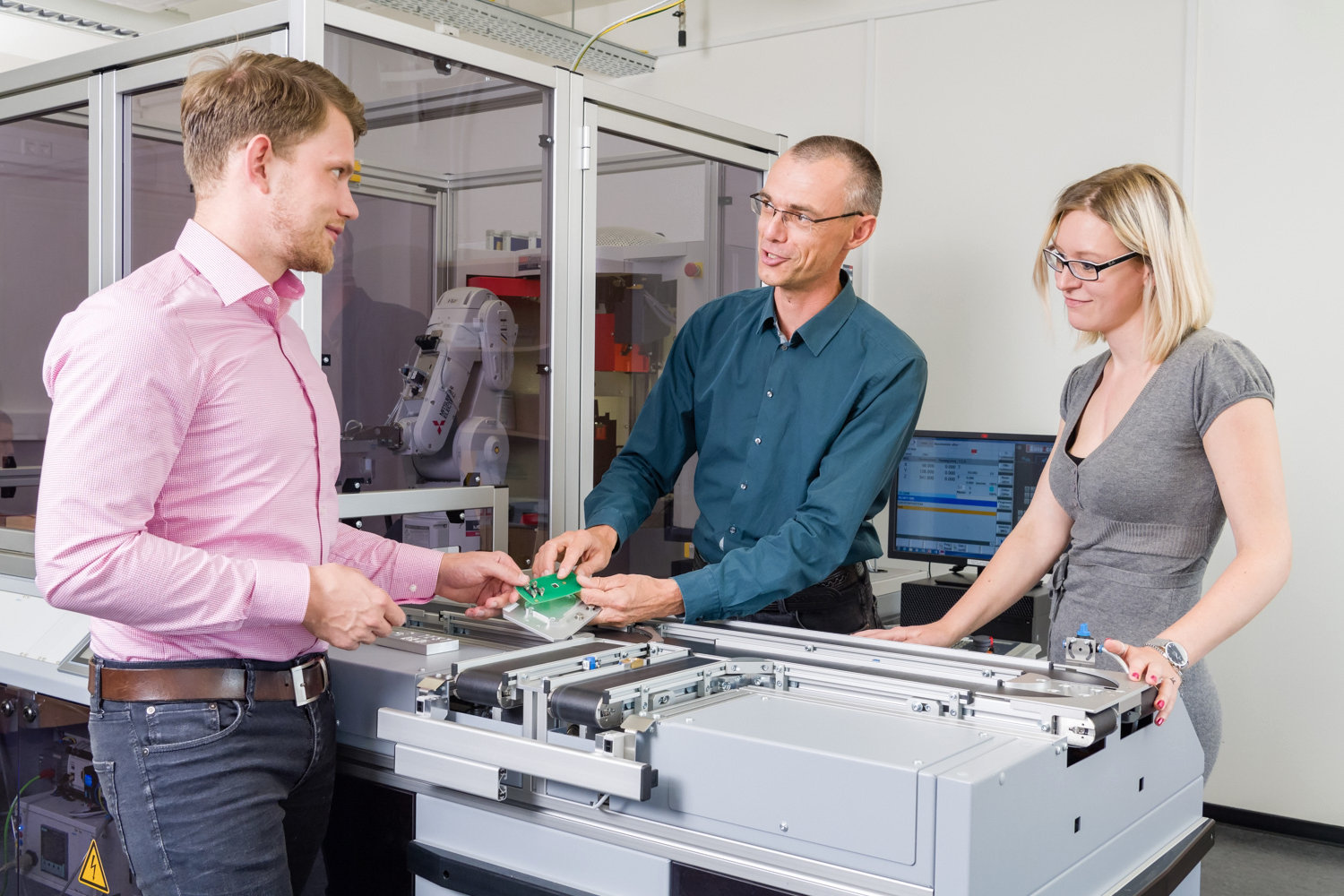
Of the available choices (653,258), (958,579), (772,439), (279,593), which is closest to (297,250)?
(279,593)

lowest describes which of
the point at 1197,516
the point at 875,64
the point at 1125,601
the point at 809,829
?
the point at 809,829

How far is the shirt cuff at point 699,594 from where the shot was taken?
5.69ft

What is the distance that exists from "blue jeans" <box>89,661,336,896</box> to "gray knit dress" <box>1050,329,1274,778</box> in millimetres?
1128

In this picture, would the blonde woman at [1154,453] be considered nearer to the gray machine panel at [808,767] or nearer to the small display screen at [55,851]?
the gray machine panel at [808,767]

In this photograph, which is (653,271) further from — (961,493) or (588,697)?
(588,697)

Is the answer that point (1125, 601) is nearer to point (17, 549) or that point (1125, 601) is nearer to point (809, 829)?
point (809, 829)

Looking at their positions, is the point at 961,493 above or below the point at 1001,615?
above

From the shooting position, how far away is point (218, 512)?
50.0 inches

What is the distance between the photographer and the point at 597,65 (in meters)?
4.54

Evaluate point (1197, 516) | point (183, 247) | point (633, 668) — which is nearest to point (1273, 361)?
point (1197, 516)

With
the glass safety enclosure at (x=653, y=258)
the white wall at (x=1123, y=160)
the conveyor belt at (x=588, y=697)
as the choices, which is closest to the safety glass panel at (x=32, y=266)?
the glass safety enclosure at (x=653, y=258)

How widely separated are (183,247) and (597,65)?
3.49 m

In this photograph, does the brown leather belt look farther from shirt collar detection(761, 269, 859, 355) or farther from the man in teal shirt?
shirt collar detection(761, 269, 859, 355)

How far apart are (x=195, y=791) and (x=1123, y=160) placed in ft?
11.4
